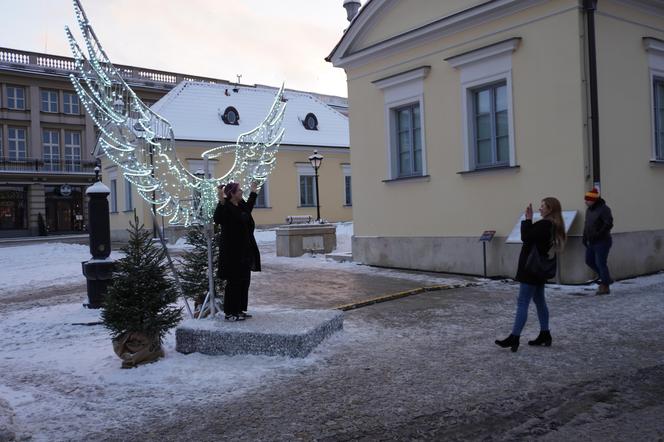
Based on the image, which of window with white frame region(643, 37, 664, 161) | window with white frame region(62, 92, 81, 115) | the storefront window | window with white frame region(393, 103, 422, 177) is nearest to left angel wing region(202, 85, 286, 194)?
window with white frame region(393, 103, 422, 177)

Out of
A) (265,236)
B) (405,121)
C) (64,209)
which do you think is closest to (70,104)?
(64,209)

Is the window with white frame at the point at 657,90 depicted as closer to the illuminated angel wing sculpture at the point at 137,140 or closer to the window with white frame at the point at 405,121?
the window with white frame at the point at 405,121

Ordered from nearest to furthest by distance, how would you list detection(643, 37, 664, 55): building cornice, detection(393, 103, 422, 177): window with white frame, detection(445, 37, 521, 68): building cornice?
detection(445, 37, 521, 68): building cornice
detection(643, 37, 664, 55): building cornice
detection(393, 103, 422, 177): window with white frame

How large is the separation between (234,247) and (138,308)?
3.99ft

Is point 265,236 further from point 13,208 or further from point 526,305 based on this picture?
point 13,208

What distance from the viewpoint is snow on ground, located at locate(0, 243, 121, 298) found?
13.6 meters

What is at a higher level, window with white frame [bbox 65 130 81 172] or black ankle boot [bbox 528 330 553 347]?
window with white frame [bbox 65 130 81 172]

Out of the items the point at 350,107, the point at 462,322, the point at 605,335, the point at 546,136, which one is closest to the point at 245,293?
the point at 462,322

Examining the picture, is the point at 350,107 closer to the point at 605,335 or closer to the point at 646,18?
the point at 646,18

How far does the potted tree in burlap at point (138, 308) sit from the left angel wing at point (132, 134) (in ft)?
3.17

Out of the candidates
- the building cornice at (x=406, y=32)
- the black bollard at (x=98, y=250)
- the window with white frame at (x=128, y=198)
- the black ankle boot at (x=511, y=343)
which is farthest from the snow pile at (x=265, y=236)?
the black ankle boot at (x=511, y=343)

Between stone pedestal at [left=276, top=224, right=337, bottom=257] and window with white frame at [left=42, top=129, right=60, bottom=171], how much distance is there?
3705 cm

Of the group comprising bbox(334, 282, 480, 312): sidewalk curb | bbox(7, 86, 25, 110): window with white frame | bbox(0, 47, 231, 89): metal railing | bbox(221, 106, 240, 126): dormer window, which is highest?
bbox(0, 47, 231, 89): metal railing

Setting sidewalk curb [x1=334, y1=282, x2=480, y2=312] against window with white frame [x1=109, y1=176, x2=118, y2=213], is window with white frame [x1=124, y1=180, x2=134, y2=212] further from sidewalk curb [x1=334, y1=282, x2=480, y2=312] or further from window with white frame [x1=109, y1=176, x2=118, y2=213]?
sidewalk curb [x1=334, y1=282, x2=480, y2=312]
